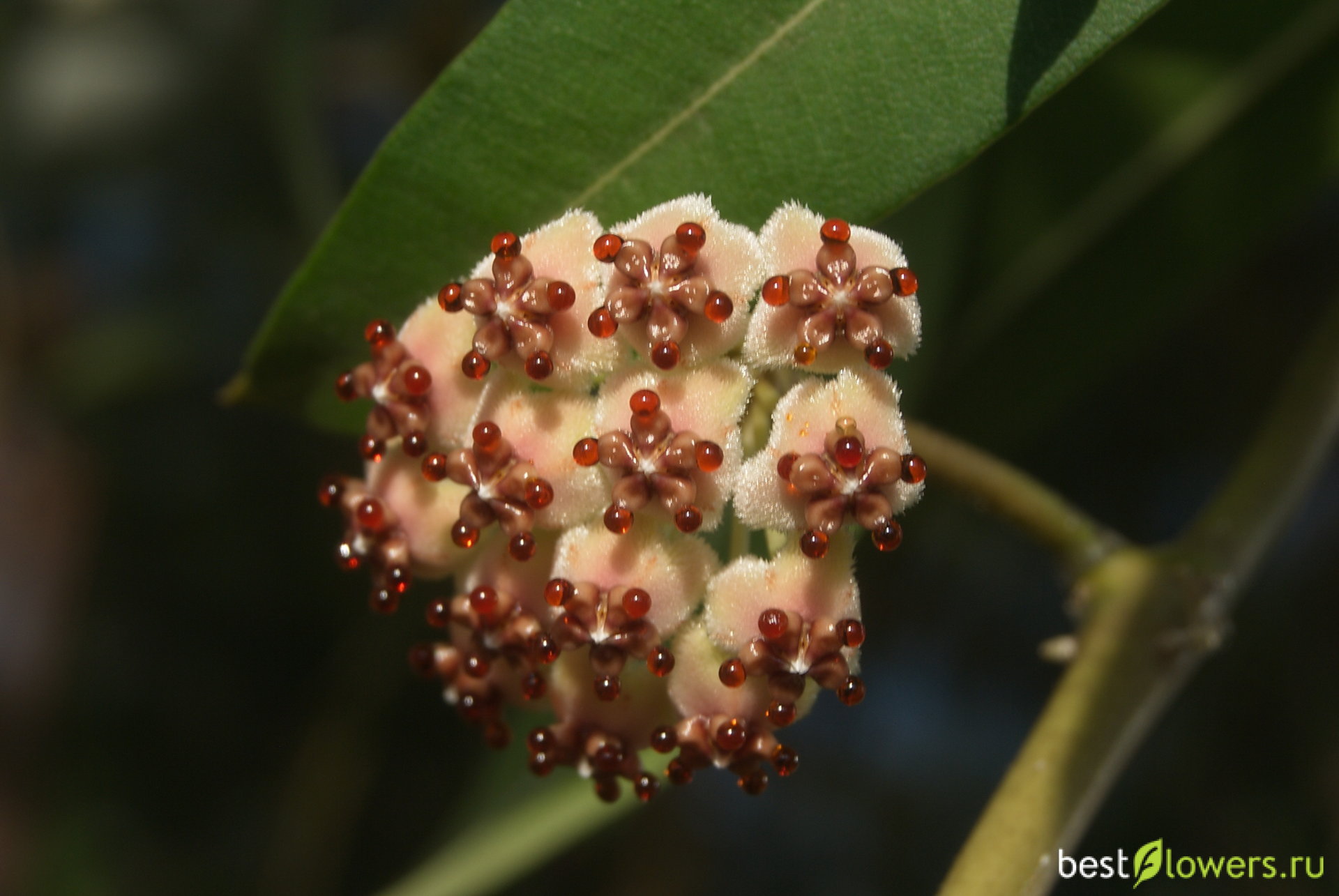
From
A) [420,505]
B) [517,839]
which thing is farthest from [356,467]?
[420,505]

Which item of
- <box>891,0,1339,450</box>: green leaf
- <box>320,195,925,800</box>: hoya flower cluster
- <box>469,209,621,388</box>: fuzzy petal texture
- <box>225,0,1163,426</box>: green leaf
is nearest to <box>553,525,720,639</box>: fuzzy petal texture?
<box>320,195,925,800</box>: hoya flower cluster

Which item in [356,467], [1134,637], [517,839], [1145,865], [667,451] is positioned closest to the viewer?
[667,451]

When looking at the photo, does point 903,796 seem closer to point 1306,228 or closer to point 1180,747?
point 1180,747

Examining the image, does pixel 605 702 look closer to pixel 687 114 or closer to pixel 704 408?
pixel 704 408

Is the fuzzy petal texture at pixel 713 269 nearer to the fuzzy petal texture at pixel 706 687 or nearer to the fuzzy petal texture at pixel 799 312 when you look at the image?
the fuzzy petal texture at pixel 799 312

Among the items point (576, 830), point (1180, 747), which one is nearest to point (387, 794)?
point (576, 830)

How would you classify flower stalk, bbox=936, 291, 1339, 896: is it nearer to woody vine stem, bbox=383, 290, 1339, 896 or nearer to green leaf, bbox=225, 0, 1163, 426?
woody vine stem, bbox=383, 290, 1339, 896

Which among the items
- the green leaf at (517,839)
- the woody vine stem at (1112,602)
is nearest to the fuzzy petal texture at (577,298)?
the woody vine stem at (1112,602)
